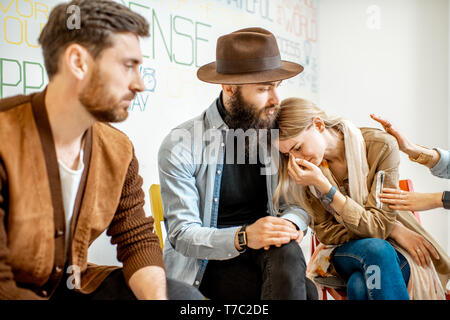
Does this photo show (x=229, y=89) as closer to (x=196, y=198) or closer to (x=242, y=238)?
(x=196, y=198)

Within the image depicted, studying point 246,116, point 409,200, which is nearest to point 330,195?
point 409,200

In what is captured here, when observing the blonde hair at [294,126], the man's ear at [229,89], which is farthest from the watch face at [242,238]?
the man's ear at [229,89]

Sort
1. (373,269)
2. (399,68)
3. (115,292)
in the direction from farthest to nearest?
(399,68) → (373,269) → (115,292)

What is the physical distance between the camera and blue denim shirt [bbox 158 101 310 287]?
1257 mm

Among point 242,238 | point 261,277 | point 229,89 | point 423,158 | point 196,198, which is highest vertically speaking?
point 229,89

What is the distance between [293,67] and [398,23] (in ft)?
1.59

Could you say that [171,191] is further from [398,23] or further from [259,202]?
[398,23]

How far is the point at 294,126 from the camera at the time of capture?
4.25 feet

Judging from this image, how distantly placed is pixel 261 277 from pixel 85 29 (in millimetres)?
829

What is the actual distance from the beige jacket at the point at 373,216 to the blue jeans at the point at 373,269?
4 cm

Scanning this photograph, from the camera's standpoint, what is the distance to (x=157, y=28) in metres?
1.42

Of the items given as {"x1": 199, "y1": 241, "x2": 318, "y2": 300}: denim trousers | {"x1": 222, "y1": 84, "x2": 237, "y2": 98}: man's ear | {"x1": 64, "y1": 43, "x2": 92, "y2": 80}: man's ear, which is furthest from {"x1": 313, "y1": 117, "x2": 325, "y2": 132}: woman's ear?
{"x1": 64, "y1": 43, "x2": 92, "y2": 80}: man's ear

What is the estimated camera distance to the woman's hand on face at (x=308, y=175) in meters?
1.26

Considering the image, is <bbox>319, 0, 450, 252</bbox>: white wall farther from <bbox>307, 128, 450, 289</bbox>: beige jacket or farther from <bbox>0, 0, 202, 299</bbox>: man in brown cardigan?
<bbox>0, 0, 202, 299</bbox>: man in brown cardigan
